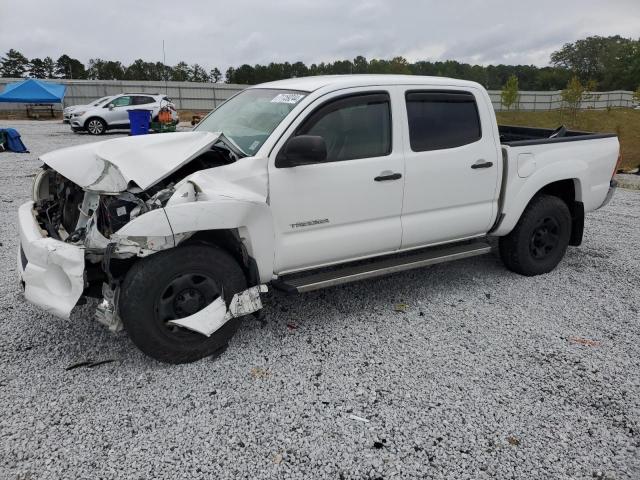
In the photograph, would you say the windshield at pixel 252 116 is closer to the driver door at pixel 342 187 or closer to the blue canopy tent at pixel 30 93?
the driver door at pixel 342 187

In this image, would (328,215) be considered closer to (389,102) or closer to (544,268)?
(389,102)

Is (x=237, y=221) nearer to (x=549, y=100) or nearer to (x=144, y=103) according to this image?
(x=144, y=103)

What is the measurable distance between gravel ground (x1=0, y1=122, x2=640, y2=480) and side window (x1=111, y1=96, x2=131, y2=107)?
58.4ft

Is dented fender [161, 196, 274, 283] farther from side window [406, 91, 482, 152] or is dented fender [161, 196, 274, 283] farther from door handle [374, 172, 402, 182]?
side window [406, 91, 482, 152]

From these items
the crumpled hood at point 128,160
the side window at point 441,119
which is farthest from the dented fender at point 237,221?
the side window at point 441,119

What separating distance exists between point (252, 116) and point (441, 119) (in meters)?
1.63

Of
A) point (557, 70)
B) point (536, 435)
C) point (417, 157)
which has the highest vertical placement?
point (557, 70)

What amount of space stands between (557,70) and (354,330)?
99.1 m

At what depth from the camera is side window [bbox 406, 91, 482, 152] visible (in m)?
4.17

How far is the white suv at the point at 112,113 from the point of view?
20000mm

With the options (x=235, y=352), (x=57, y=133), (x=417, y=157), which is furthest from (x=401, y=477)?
(x=57, y=133)

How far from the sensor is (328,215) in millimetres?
3771

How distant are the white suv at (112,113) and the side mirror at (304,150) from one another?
17.7m

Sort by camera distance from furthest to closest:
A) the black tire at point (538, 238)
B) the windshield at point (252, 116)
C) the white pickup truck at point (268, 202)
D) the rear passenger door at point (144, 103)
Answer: the rear passenger door at point (144, 103) → the black tire at point (538, 238) → the windshield at point (252, 116) → the white pickup truck at point (268, 202)
